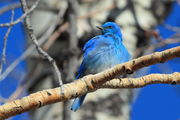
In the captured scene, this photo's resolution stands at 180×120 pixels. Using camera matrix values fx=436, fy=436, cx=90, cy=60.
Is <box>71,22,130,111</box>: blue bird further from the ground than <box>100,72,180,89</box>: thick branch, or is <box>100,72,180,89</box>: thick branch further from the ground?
<box>100,72,180,89</box>: thick branch

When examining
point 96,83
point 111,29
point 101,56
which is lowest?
point 101,56

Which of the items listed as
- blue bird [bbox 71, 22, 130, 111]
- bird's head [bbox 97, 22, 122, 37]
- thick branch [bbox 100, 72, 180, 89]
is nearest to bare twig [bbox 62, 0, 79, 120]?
blue bird [bbox 71, 22, 130, 111]

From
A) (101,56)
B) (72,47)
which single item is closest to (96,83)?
(101,56)

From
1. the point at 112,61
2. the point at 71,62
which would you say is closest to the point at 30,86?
the point at 71,62

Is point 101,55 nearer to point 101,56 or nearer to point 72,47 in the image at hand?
point 101,56

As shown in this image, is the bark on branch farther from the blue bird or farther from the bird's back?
the bird's back

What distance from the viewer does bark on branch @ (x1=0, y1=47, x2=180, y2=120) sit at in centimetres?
221

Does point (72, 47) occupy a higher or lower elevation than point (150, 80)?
lower

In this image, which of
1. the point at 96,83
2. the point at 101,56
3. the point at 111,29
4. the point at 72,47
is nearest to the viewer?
the point at 96,83

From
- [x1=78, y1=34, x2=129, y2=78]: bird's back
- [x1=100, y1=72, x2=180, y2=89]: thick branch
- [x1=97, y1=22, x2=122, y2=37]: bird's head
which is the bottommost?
[x1=78, y1=34, x2=129, y2=78]: bird's back

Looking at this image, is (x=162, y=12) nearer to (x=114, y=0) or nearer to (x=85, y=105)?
(x=114, y=0)

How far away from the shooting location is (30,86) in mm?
4715

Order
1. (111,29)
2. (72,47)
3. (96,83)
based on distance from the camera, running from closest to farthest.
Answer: (96,83) < (72,47) < (111,29)

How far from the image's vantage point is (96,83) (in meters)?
2.39
